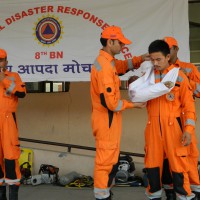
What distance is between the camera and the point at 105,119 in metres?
3.96

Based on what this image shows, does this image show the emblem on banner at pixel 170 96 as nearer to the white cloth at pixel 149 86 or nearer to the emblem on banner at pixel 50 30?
the white cloth at pixel 149 86

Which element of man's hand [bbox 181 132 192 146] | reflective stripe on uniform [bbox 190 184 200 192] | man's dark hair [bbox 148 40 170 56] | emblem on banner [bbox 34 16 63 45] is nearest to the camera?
man's hand [bbox 181 132 192 146]

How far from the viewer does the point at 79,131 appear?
283 inches

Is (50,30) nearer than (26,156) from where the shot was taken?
Yes

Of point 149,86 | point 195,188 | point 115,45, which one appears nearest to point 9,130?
point 115,45

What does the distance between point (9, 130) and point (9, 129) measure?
12 mm

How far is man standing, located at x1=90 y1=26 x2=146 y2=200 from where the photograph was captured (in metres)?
3.87

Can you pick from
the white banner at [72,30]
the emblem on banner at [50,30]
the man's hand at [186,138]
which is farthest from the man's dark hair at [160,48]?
the emblem on banner at [50,30]

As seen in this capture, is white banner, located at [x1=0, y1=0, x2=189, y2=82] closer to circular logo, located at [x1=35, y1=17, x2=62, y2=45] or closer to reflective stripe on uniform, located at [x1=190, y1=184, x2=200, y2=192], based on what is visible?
circular logo, located at [x1=35, y1=17, x2=62, y2=45]

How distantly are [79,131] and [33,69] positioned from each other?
5.98ft

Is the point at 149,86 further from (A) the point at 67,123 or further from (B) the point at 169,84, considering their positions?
(A) the point at 67,123

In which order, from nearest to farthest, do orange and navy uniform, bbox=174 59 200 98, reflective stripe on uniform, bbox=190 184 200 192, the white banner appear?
reflective stripe on uniform, bbox=190 184 200 192 → orange and navy uniform, bbox=174 59 200 98 → the white banner

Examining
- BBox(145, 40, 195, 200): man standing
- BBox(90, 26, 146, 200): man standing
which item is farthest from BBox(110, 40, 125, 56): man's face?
BBox(145, 40, 195, 200): man standing

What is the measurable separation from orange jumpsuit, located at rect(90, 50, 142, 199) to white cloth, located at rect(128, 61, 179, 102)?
13cm
